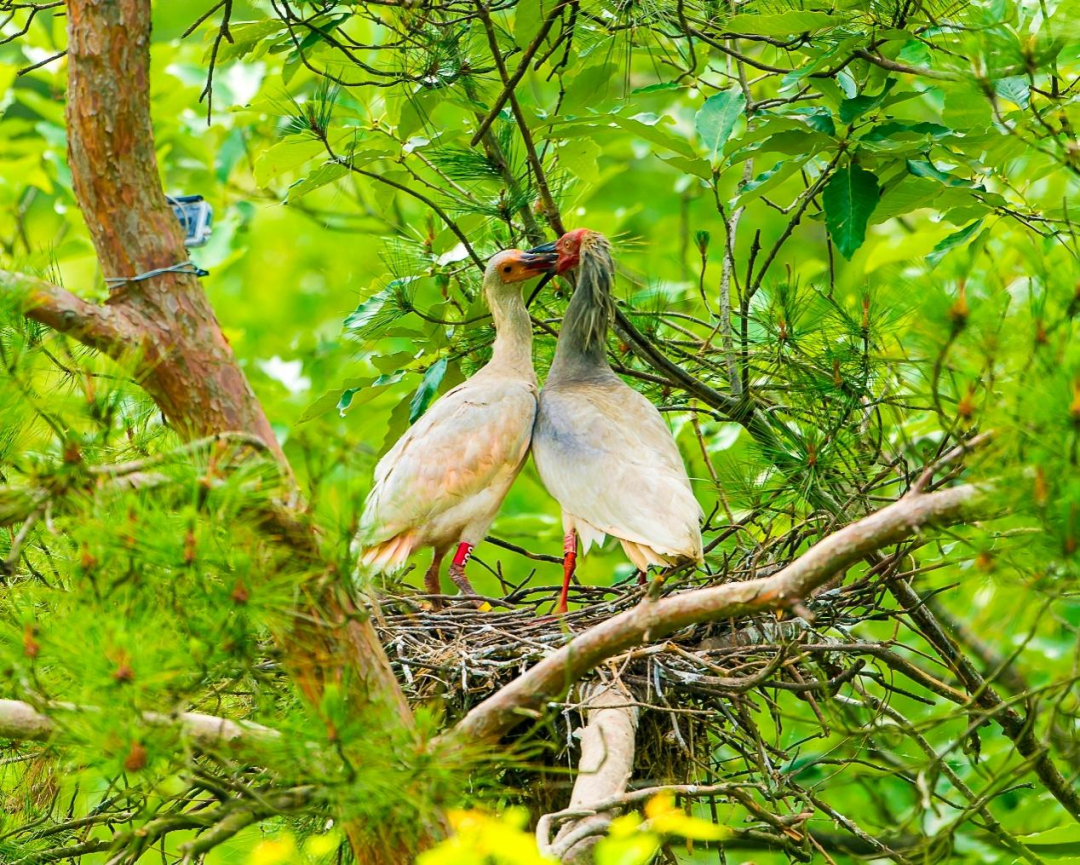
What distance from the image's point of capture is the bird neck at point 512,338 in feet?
16.7

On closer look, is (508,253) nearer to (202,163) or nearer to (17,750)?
(17,750)

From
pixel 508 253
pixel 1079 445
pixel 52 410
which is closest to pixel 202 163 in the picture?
pixel 508 253

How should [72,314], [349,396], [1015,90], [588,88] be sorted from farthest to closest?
[349,396]
[588,88]
[1015,90]
[72,314]

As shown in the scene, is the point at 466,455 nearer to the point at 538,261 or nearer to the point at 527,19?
the point at 538,261

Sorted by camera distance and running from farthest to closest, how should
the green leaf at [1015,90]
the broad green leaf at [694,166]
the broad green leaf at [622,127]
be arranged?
the broad green leaf at [694,166]
the broad green leaf at [622,127]
the green leaf at [1015,90]

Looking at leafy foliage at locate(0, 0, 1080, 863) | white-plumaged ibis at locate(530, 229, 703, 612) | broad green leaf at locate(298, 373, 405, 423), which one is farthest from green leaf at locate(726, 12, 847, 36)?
broad green leaf at locate(298, 373, 405, 423)

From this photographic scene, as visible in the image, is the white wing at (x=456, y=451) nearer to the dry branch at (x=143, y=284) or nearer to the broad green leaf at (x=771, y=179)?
the broad green leaf at (x=771, y=179)

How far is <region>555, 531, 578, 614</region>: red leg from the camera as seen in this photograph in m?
4.31

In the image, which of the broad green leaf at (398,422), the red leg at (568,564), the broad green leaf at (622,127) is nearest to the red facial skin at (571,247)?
the broad green leaf at (398,422)

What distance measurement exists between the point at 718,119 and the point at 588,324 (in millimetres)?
1154

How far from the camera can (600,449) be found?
4.48m

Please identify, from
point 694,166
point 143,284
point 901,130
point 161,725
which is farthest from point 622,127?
point 161,725

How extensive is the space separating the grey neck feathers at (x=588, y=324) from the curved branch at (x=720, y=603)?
231 centimetres

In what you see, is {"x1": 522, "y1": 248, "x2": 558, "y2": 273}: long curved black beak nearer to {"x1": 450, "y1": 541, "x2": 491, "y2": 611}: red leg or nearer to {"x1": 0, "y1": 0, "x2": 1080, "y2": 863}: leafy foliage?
{"x1": 0, "y1": 0, "x2": 1080, "y2": 863}: leafy foliage
